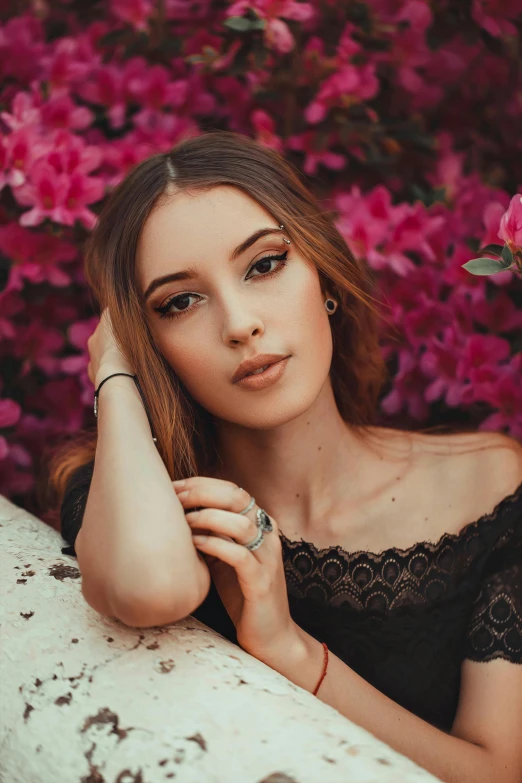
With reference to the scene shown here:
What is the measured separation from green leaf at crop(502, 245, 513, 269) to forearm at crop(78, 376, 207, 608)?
752mm

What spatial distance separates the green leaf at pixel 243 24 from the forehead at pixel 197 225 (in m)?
0.79

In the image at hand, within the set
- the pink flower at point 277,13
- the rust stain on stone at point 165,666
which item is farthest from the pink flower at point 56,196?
the rust stain on stone at point 165,666

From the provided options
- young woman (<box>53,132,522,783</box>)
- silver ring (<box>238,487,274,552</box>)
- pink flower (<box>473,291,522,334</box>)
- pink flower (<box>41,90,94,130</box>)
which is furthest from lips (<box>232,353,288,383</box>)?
pink flower (<box>41,90,94,130</box>)

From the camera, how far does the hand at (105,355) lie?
188cm

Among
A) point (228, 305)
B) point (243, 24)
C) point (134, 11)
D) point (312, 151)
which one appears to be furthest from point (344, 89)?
point (228, 305)

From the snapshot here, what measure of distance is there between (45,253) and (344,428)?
1.14m

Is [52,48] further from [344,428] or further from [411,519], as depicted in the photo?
[411,519]

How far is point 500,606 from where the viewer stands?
2.04 meters

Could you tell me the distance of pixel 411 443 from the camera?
7.64 feet

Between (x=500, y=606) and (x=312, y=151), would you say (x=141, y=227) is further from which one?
(x=500, y=606)

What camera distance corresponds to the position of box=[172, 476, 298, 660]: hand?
5.07 ft

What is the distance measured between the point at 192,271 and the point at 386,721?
1062mm

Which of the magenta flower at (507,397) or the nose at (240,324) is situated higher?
the nose at (240,324)

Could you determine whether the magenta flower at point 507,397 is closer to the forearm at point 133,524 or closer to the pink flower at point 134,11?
the forearm at point 133,524
